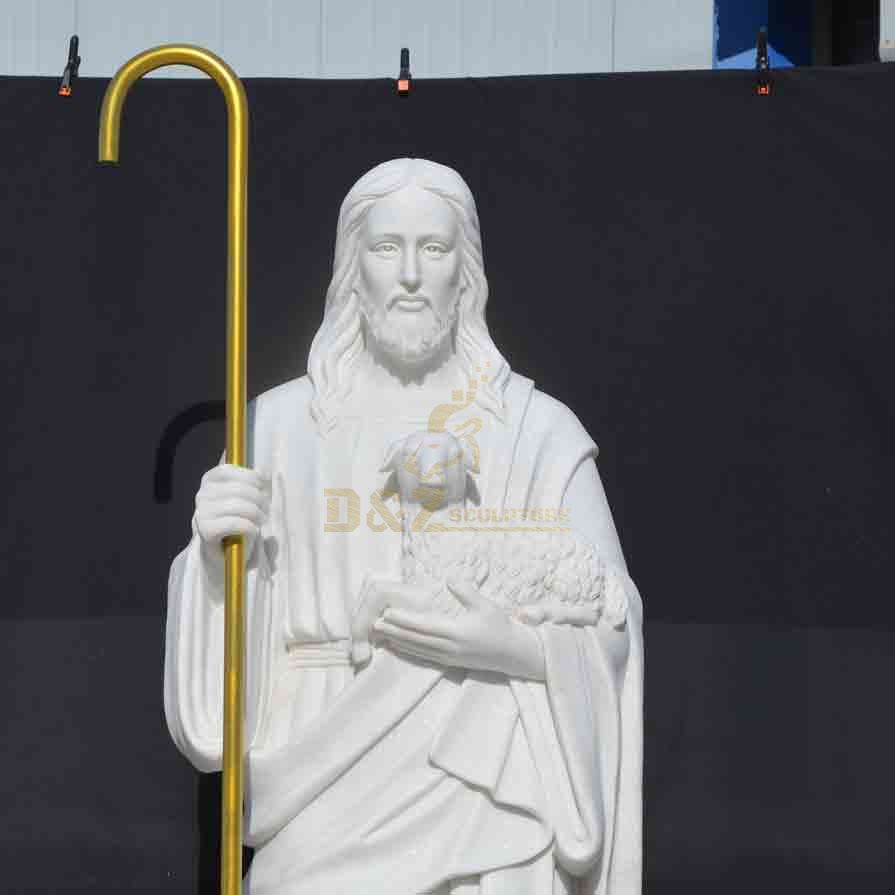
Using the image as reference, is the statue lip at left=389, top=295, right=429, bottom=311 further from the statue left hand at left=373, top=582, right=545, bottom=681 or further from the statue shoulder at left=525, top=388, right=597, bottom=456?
the statue left hand at left=373, top=582, right=545, bottom=681

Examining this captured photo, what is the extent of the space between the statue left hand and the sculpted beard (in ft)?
1.63

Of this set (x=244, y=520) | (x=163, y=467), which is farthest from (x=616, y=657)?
(x=163, y=467)

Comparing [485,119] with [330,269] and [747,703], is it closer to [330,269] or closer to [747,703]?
[330,269]

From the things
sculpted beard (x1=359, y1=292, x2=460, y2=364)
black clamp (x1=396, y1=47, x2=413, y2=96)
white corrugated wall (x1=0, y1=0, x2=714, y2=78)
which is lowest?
sculpted beard (x1=359, y1=292, x2=460, y2=364)

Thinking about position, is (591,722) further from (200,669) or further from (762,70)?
(762,70)

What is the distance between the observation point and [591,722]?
4.34 meters

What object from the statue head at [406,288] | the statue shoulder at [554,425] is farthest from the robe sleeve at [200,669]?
the statue shoulder at [554,425]

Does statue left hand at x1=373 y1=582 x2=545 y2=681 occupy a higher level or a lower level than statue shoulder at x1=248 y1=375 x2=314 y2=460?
lower

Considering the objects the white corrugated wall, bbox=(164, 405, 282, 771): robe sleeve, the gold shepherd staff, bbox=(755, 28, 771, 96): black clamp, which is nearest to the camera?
the gold shepherd staff

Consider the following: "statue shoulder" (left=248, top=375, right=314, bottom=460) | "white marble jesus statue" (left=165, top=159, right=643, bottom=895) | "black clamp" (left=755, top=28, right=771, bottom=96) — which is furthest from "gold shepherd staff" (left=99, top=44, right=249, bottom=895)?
"black clamp" (left=755, top=28, right=771, bottom=96)

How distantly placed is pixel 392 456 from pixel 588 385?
50.2 inches

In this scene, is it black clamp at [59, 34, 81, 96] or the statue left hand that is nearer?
the statue left hand

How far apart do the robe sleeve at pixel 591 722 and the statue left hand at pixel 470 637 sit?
4 centimetres

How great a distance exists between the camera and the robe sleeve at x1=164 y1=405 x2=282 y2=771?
438cm
